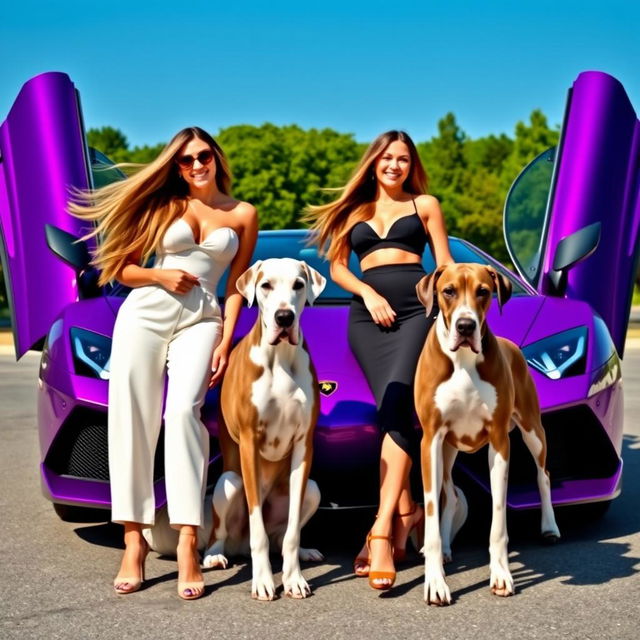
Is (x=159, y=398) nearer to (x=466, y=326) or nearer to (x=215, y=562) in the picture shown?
(x=215, y=562)

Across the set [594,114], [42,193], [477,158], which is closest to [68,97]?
[42,193]

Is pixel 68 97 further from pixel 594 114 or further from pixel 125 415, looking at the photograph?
pixel 594 114

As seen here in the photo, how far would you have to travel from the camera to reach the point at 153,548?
462 cm

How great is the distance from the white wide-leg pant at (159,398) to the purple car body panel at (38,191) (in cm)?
118

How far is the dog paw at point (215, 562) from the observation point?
438 cm

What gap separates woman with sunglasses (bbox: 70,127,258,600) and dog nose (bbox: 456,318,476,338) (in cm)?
111

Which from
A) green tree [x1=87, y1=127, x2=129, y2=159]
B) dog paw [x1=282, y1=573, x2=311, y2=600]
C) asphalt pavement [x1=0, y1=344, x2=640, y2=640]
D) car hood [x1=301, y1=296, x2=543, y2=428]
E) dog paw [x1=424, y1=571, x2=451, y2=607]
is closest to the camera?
asphalt pavement [x1=0, y1=344, x2=640, y2=640]

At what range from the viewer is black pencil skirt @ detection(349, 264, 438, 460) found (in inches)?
174

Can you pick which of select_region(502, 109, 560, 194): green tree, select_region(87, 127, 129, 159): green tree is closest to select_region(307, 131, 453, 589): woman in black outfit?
select_region(502, 109, 560, 194): green tree

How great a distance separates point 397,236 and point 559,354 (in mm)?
952

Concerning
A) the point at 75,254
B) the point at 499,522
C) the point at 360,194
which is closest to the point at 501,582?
the point at 499,522

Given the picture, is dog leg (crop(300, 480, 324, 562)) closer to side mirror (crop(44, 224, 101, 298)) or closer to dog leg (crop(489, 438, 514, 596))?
dog leg (crop(489, 438, 514, 596))

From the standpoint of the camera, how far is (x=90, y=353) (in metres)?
4.70

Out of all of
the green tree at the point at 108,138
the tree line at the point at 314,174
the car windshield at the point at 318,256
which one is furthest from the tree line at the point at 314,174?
the car windshield at the point at 318,256
